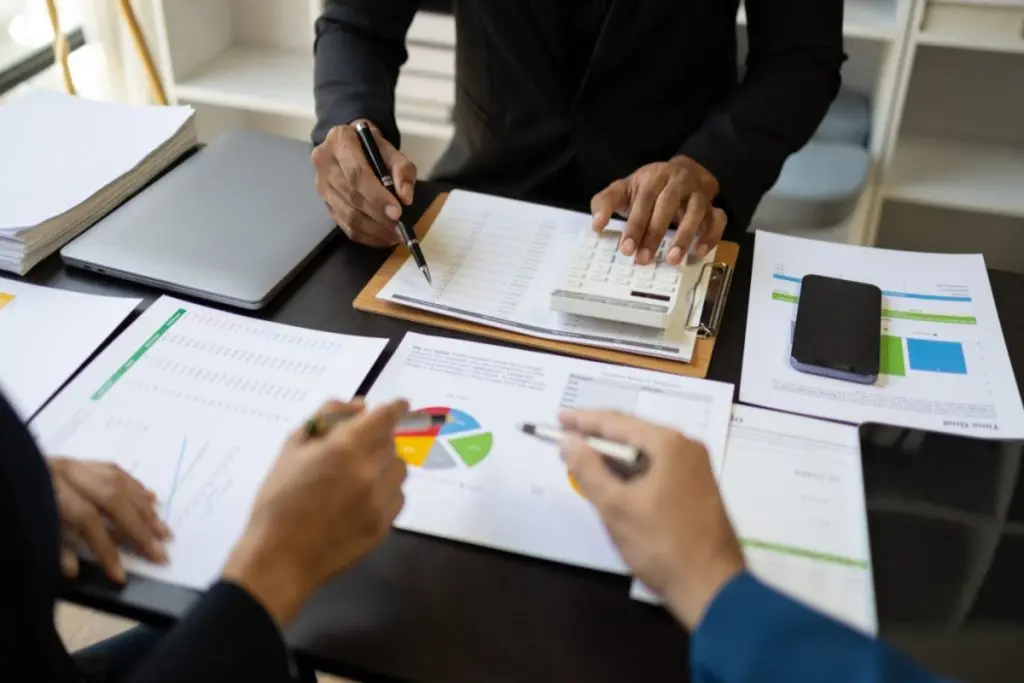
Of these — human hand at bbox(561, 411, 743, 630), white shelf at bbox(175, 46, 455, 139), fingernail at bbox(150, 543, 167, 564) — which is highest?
human hand at bbox(561, 411, 743, 630)

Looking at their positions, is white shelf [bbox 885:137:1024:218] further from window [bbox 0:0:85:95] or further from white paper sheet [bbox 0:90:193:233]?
window [bbox 0:0:85:95]

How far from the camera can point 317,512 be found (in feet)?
2.18

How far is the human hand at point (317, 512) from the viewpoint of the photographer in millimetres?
642

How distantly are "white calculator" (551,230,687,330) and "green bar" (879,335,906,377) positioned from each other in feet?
0.65

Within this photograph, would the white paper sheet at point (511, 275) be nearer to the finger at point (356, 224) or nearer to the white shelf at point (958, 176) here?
the finger at point (356, 224)

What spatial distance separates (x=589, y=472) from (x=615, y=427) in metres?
0.05

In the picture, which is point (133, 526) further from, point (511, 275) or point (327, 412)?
point (511, 275)

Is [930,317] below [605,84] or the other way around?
below

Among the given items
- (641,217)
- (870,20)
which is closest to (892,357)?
(641,217)

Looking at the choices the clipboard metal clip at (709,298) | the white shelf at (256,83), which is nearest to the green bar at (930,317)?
the clipboard metal clip at (709,298)

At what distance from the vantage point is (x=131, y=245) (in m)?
1.02

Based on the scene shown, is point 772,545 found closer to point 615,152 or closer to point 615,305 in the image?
point 615,305

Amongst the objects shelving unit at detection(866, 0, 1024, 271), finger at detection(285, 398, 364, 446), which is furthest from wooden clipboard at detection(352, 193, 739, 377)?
shelving unit at detection(866, 0, 1024, 271)

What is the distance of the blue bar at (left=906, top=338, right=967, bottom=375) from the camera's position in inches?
35.5
